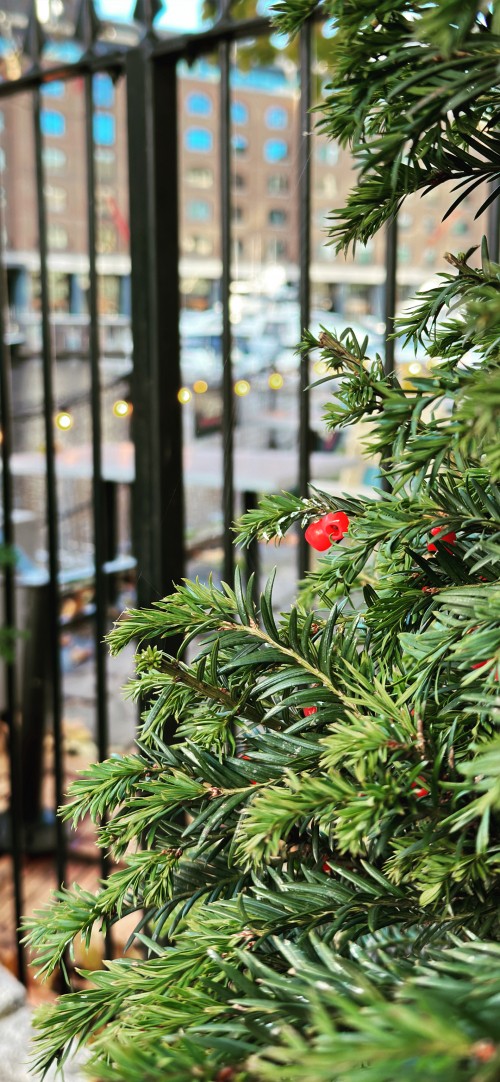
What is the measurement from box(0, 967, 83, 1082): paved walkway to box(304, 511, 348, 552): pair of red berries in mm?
753

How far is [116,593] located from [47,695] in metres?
0.56

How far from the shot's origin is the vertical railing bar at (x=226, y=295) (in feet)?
3.61

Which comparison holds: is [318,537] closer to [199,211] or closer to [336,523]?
[336,523]

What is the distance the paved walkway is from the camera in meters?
1.12

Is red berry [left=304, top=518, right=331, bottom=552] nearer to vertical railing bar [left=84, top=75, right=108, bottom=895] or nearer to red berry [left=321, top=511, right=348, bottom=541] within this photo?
red berry [left=321, top=511, right=348, bottom=541]

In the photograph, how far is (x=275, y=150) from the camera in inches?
97.0

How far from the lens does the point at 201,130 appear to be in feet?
13.2

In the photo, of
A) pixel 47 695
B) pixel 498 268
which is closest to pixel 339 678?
pixel 498 268

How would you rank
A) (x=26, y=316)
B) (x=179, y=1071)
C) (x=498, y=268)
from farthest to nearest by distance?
(x=26, y=316)
(x=498, y=268)
(x=179, y=1071)

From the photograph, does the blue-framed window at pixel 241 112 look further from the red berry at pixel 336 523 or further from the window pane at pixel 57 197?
the window pane at pixel 57 197

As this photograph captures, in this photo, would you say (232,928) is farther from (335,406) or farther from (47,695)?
(47,695)

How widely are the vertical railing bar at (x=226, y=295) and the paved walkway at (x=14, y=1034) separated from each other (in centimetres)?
58

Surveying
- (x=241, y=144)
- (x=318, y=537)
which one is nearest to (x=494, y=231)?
(x=318, y=537)

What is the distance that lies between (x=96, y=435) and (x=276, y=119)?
4.14ft
